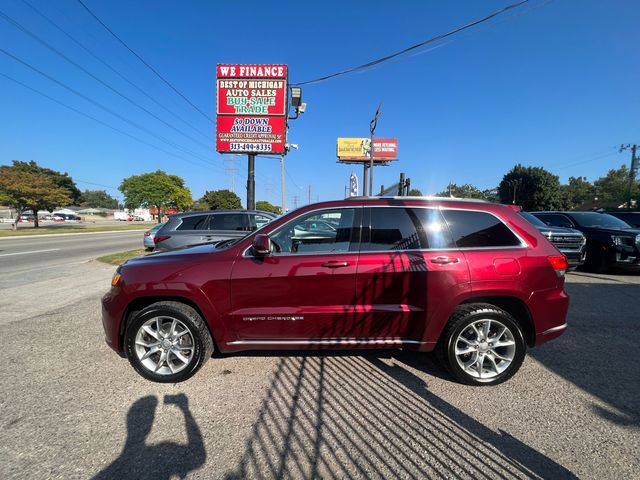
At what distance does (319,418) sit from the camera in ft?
7.89

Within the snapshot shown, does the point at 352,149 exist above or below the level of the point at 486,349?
above

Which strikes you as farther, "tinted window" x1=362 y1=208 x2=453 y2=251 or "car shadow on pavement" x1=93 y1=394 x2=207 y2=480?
"tinted window" x1=362 y1=208 x2=453 y2=251

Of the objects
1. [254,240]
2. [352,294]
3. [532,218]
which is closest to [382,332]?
[352,294]

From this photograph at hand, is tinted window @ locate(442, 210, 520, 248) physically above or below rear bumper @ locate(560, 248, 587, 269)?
above

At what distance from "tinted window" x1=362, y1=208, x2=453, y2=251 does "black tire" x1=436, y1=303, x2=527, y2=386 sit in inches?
27.4

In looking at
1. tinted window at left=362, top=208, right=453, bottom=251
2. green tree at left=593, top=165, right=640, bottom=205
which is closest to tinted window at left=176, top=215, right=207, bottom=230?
tinted window at left=362, top=208, right=453, bottom=251

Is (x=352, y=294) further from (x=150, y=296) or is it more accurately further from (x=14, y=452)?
(x=14, y=452)

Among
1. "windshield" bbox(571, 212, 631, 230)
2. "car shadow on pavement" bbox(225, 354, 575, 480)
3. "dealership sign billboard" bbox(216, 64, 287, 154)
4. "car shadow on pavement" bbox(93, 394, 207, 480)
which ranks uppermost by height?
"dealership sign billboard" bbox(216, 64, 287, 154)

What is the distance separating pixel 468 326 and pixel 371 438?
1413 mm

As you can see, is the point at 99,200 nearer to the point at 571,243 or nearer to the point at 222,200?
the point at 222,200

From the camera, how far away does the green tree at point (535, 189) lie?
166 feet

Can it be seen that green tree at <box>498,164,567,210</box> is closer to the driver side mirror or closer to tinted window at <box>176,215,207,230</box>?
tinted window at <box>176,215,207,230</box>

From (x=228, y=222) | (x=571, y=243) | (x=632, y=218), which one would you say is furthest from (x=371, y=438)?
(x=632, y=218)

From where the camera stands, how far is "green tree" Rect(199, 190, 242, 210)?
5997cm
